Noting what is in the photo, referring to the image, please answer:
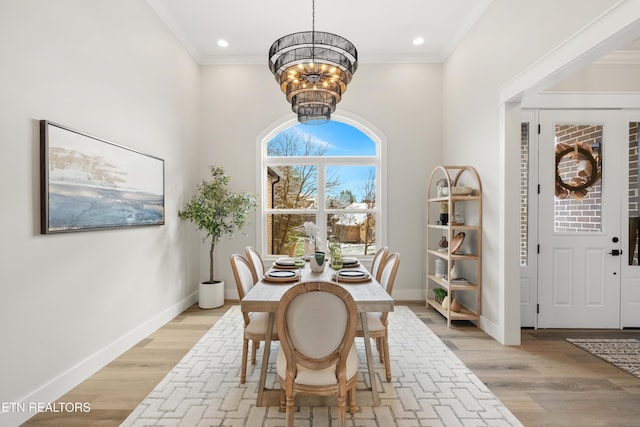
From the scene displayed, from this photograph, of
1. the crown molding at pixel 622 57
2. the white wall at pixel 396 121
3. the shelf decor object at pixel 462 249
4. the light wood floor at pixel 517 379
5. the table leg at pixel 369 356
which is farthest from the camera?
the white wall at pixel 396 121

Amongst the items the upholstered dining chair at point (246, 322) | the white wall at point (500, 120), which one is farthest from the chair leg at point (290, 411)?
the white wall at point (500, 120)

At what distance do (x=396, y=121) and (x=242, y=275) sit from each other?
3362 mm

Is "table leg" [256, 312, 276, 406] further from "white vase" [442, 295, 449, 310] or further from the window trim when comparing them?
the window trim

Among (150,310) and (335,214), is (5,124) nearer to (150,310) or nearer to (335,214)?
(150,310)

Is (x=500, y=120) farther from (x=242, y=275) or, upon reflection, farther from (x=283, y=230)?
(x=283, y=230)

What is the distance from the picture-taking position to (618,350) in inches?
117

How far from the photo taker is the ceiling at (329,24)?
3.60 m

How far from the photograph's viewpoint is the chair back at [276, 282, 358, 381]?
1695mm

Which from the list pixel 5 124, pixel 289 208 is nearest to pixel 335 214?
pixel 289 208

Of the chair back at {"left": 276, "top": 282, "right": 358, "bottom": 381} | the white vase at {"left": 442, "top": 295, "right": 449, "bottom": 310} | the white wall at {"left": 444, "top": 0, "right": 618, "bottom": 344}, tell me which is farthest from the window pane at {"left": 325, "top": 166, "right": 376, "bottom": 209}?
the chair back at {"left": 276, "top": 282, "right": 358, "bottom": 381}

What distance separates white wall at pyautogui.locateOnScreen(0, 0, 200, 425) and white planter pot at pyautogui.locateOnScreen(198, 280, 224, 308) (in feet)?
1.47

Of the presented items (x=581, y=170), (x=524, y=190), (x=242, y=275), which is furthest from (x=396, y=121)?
(x=242, y=275)

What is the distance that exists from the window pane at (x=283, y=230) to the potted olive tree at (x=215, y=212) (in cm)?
57

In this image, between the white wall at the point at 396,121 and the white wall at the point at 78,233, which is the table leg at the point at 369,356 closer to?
the white wall at the point at 78,233
